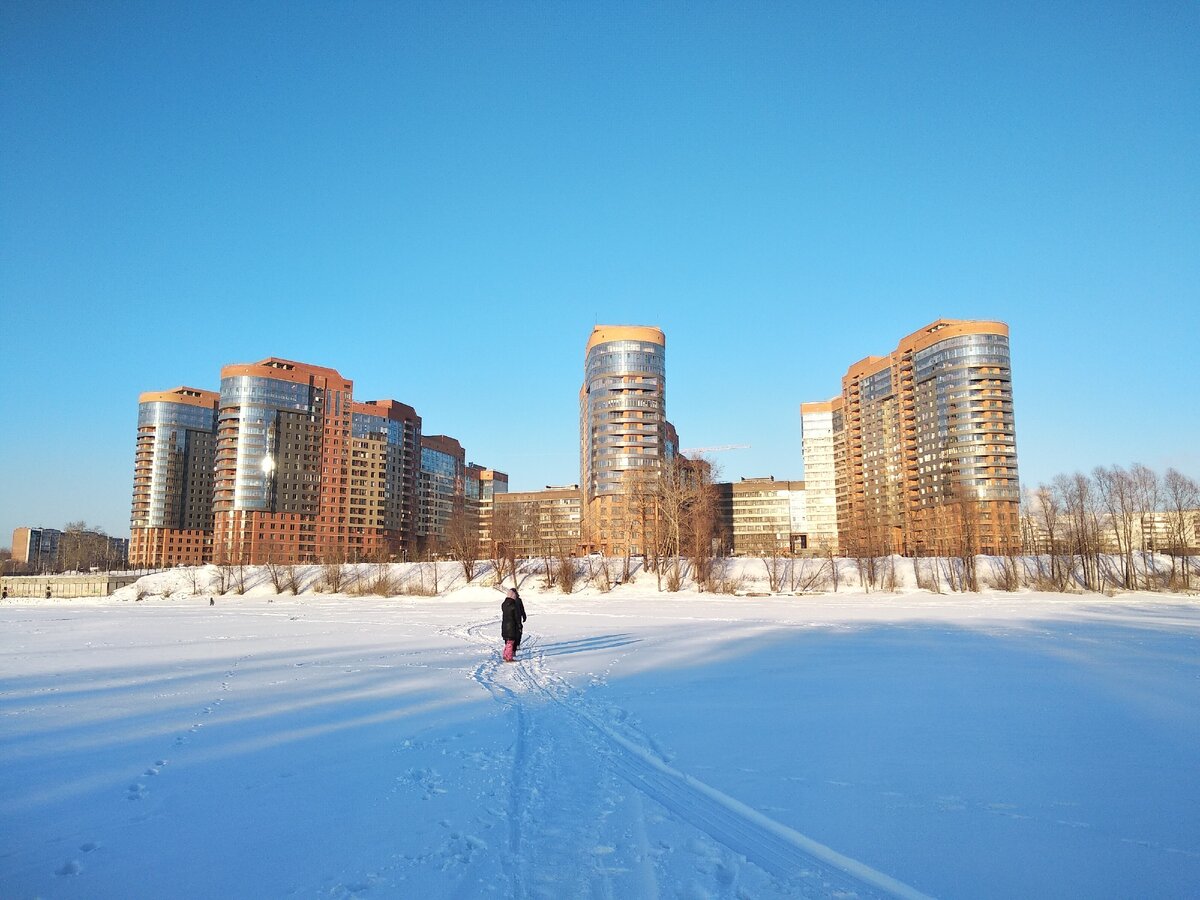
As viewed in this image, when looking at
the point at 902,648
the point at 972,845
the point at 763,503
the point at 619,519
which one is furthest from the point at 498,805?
the point at 763,503

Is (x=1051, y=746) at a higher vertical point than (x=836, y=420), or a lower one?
lower

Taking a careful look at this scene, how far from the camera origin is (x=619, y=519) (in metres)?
118

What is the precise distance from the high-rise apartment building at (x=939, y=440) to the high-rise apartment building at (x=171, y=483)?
12805cm

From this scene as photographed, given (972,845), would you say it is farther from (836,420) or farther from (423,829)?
(836,420)

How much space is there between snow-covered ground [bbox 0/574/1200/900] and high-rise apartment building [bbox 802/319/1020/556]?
84379 millimetres

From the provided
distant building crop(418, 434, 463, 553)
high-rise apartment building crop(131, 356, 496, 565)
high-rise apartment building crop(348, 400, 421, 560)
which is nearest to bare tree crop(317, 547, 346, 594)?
high-rise apartment building crop(131, 356, 496, 565)

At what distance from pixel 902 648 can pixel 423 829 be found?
15546mm

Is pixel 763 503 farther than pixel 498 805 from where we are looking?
Yes

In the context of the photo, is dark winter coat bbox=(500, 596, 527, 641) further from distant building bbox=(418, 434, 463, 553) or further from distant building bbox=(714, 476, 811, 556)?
distant building bbox=(714, 476, 811, 556)

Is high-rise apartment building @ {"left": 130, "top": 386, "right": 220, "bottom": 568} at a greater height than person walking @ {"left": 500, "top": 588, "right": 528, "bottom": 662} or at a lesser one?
greater

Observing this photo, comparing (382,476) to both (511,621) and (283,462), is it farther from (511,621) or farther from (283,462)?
(511,621)

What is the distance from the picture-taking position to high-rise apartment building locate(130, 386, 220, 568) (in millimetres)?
149375

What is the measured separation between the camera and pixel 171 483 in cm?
14962

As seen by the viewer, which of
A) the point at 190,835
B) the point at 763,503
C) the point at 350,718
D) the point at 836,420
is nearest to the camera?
the point at 190,835
